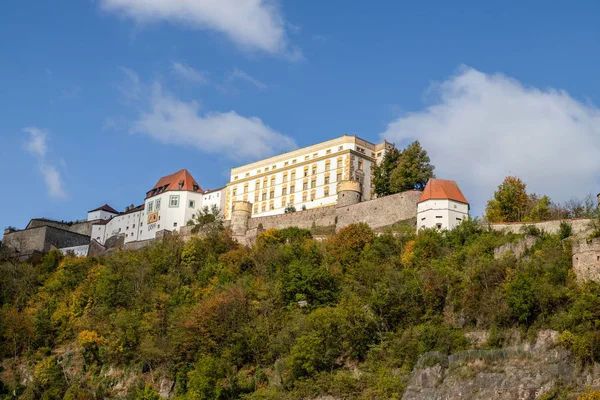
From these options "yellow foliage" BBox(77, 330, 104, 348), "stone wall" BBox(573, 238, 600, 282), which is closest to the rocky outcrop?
"stone wall" BBox(573, 238, 600, 282)

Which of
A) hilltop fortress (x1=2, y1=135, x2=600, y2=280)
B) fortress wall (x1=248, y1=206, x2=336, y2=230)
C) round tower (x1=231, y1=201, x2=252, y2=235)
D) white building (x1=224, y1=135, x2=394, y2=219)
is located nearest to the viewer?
hilltop fortress (x1=2, y1=135, x2=600, y2=280)

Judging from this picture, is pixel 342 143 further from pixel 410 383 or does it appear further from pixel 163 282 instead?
pixel 410 383

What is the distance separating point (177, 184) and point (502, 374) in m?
52.3

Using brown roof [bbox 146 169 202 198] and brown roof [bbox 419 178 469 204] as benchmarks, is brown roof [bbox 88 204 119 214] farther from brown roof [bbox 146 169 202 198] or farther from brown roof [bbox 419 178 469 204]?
brown roof [bbox 419 178 469 204]

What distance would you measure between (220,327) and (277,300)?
13.6 ft

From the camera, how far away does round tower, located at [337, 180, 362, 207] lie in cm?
7175

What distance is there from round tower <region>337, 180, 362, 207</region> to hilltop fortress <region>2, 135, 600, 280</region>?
8 cm

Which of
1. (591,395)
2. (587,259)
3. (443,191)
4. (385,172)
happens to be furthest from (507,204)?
(591,395)

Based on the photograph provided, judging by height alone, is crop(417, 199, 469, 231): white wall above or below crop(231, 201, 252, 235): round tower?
below

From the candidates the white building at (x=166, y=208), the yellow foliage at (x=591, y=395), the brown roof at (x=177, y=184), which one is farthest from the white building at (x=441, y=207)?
the brown roof at (x=177, y=184)

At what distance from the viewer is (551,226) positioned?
176 ft

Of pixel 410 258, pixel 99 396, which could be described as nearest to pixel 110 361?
pixel 99 396

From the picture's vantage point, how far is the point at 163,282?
2500 inches

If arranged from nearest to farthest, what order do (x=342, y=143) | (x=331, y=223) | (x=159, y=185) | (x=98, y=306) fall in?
(x=98, y=306) < (x=331, y=223) < (x=342, y=143) < (x=159, y=185)
